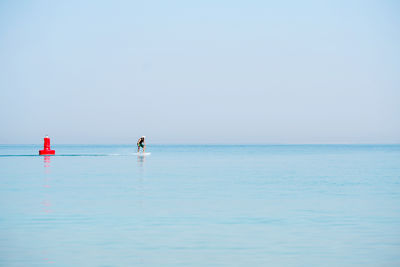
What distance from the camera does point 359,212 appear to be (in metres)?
17.4

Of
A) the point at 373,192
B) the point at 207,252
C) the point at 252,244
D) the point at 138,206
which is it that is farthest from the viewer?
the point at 373,192

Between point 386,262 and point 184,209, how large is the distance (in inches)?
334

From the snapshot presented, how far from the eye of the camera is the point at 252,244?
476 inches

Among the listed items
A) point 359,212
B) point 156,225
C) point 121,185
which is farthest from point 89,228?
point 121,185

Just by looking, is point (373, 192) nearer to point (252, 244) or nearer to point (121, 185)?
point (121, 185)

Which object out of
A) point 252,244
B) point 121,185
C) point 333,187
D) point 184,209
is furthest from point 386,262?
point 121,185

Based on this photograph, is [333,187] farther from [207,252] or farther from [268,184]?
[207,252]

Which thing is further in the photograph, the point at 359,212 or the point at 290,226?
the point at 359,212

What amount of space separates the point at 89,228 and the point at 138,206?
4639 millimetres

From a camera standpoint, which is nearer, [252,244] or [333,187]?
[252,244]

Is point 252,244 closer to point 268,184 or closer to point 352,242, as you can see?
point 352,242

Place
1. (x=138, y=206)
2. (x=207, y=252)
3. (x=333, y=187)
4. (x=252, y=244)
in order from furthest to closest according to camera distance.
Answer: (x=333, y=187)
(x=138, y=206)
(x=252, y=244)
(x=207, y=252)

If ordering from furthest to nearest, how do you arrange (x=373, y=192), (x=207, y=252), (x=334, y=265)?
(x=373, y=192) < (x=207, y=252) < (x=334, y=265)

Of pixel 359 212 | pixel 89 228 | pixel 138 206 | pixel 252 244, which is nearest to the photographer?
pixel 252 244
